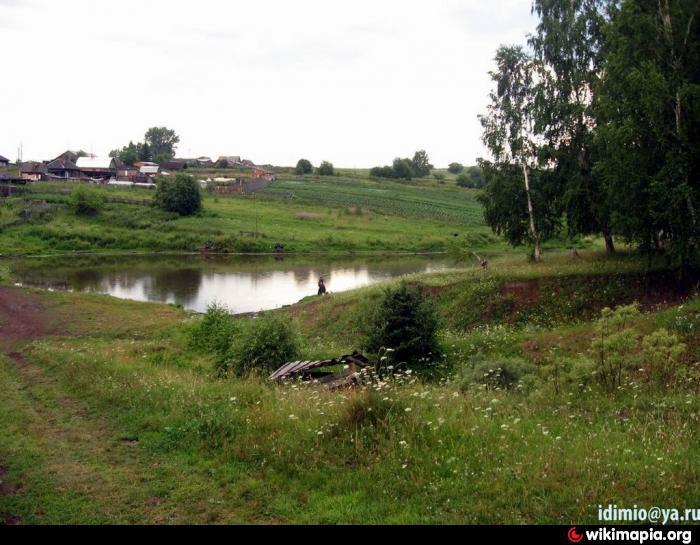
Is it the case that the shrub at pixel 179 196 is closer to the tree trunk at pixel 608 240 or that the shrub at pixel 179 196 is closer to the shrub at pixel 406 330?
the tree trunk at pixel 608 240

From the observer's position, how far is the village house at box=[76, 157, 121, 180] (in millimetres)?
140750

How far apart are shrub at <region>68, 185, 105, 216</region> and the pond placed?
21952mm

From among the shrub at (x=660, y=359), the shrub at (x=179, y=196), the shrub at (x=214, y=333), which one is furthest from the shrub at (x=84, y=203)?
the shrub at (x=660, y=359)

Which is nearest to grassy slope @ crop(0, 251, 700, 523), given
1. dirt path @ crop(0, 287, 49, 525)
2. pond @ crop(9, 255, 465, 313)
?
dirt path @ crop(0, 287, 49, 525)

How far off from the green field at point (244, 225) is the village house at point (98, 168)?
91.3ft

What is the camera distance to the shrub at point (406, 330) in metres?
17.4

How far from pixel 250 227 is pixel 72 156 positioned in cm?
8452

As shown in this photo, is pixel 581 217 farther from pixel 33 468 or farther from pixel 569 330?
pixel 33 468

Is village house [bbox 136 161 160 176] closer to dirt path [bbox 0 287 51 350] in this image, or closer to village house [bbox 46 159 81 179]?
village house [bbox 46 159 81 179]

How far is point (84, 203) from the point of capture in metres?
92.2

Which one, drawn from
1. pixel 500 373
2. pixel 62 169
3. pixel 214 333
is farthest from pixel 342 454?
pixel 62 169

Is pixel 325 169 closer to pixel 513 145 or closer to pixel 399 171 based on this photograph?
pixel 399 171

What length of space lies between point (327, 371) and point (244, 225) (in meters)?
77.6
